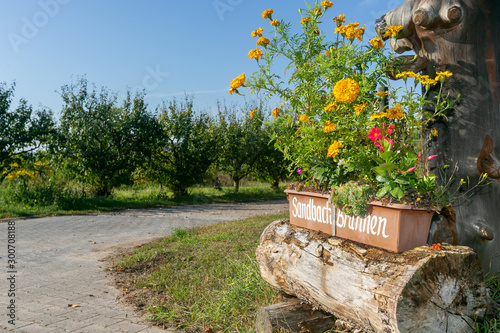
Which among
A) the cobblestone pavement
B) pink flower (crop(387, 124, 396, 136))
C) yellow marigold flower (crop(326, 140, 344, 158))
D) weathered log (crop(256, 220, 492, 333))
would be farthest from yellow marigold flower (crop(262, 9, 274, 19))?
the cobblestone pavement

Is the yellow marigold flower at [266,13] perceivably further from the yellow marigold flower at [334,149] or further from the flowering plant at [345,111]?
the yellow marigold flower at [334,149]

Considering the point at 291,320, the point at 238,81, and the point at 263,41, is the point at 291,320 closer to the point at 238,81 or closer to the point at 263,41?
the point at 238,81

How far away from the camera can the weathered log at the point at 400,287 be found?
2518 mm

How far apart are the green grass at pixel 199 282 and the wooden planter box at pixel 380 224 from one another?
3.92ft

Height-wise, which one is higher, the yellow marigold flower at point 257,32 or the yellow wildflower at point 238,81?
the yellow marigold flower at point 257,32

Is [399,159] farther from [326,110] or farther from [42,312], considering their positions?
[42,312]

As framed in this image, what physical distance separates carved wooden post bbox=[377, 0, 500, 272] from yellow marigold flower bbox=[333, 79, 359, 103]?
0.86m

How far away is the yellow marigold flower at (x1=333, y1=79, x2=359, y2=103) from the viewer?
3.05 meters

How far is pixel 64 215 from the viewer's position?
39.1 feet

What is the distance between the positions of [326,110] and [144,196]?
1383 centimetres

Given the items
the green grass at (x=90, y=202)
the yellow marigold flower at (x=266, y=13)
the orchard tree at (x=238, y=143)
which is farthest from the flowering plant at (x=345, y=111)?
the orchard tree at (x=238, y=143)

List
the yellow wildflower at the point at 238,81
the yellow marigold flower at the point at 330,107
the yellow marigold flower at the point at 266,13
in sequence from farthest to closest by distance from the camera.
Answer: the yellow marigold flower at the point at 266,13 < the yellow wildflower at the point at 238,81 < the yellow marigold flower at the point at 330,107

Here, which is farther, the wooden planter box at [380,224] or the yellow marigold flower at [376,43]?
the yellow marigold flower at [376,43]

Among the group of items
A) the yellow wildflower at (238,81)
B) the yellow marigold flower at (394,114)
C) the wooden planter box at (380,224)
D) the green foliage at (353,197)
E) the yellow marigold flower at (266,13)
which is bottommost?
the wooden planter box at (380,224)
